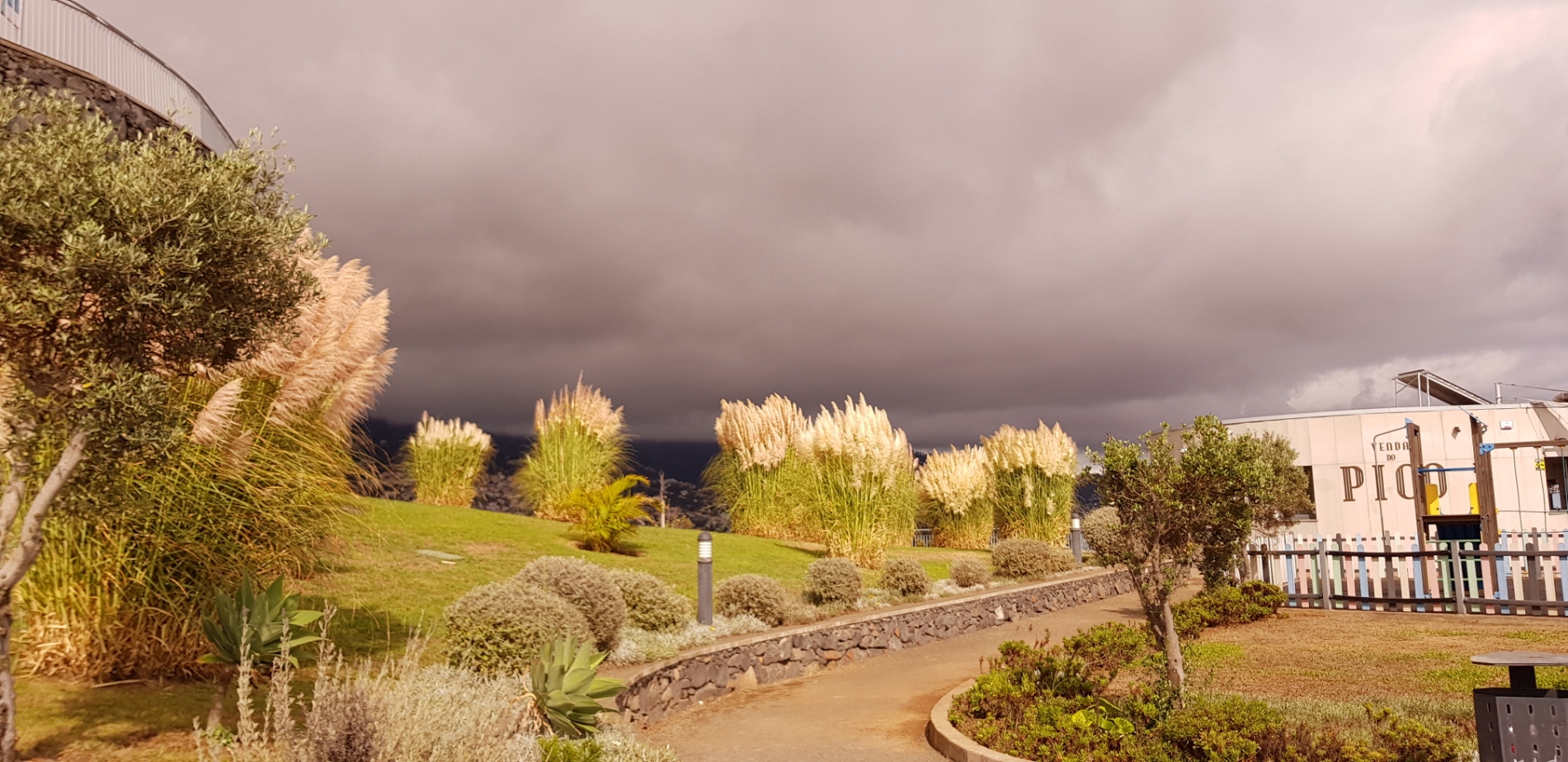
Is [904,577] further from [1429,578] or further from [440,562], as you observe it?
[1429,578]

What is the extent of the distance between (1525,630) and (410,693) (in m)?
13.3

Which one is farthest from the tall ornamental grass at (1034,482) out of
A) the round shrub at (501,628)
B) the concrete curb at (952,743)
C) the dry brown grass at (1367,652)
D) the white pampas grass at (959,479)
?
the round shrub at (501,628)

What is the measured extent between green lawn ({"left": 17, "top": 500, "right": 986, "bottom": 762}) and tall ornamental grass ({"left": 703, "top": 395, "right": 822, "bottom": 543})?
4.17 ft

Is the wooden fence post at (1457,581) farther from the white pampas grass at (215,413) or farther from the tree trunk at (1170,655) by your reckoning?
the white pampas grass at (215,413)

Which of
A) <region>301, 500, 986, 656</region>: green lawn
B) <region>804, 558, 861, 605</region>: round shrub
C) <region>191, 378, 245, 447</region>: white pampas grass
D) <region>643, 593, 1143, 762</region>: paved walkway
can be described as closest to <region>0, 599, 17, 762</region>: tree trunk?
<region>191, 378, 245, 447</region>: white pampas grass

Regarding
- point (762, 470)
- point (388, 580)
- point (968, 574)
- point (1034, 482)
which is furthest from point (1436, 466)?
point (388, 580)

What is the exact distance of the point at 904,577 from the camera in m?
14.2

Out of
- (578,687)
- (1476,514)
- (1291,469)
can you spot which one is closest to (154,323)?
(578,687)

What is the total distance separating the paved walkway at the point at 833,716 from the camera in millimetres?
7098

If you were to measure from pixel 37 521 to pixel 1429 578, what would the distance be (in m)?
17.4

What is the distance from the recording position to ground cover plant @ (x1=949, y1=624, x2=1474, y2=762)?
539 cm

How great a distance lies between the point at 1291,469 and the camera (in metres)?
22.8

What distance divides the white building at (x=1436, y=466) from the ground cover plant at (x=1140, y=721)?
24450 mm

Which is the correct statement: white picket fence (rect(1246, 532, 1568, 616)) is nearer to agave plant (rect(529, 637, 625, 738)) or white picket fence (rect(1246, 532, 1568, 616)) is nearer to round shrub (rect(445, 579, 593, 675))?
round shrub (rect(445, 579, 593, 675))
